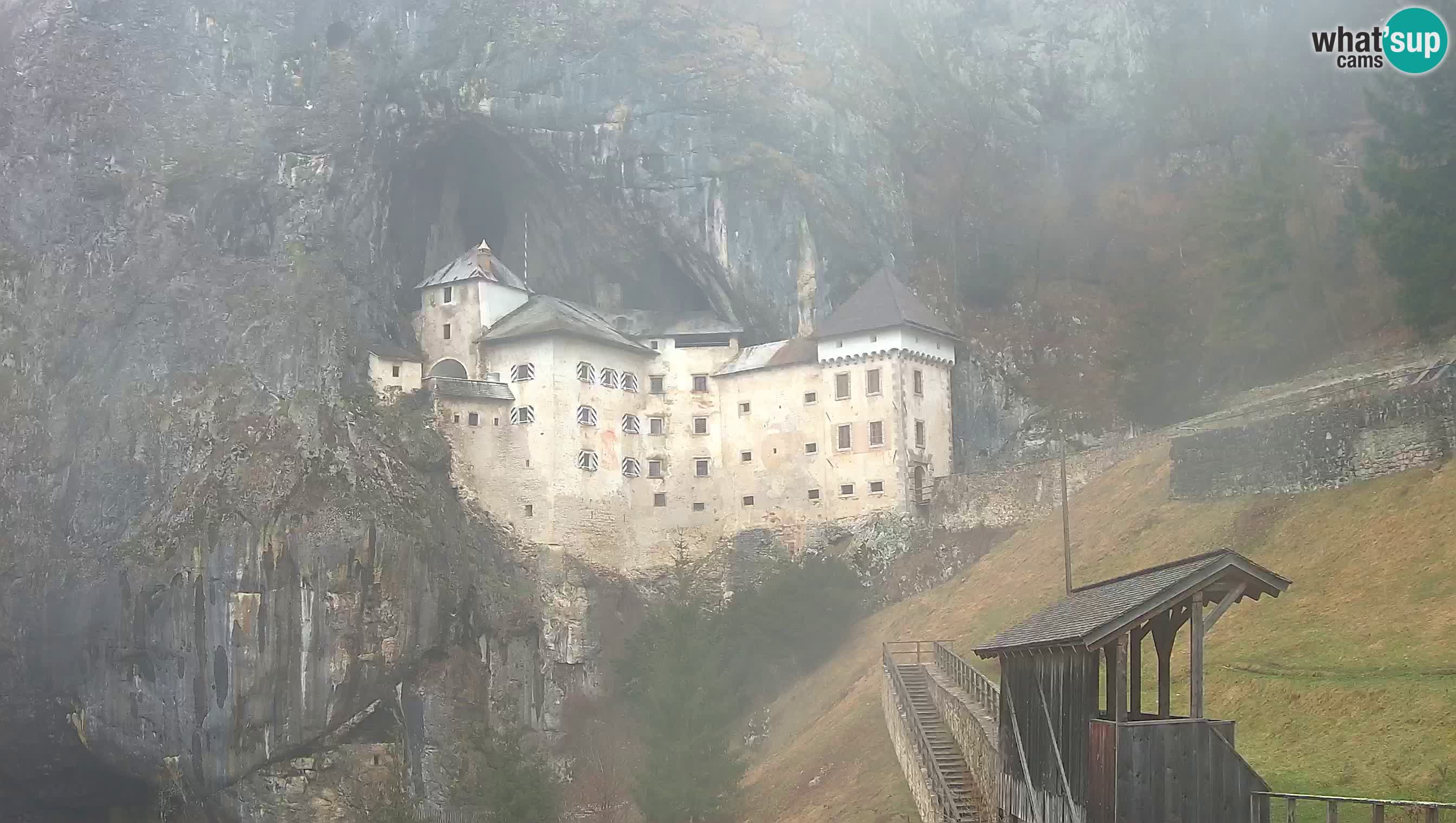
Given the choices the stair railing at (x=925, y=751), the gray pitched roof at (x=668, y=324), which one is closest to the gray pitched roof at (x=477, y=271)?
the gray pitched roof at (x=668, y=324)

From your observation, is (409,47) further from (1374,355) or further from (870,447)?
(1374,355)

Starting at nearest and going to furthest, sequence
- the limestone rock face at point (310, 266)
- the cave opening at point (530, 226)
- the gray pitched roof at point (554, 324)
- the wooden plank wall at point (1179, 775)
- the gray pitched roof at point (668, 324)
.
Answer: the wooden plank wall at point (1179, 775)
the limestone rock face at point (310, 266)
the gray pitched roof at point (554, 324)
the gray pitched roof at point (668, 324)
the cave opening at point (530, 226)

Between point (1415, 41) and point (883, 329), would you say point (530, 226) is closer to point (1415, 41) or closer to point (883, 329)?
point (883, 329)

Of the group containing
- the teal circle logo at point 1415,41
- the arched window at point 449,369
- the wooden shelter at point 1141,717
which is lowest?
the wooden shelter at point 1141,717

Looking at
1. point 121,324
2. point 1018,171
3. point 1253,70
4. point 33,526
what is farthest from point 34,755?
point 1253,70

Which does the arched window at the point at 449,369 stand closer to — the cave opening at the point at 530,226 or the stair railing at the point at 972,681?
the cave opening at the point at 530,226
